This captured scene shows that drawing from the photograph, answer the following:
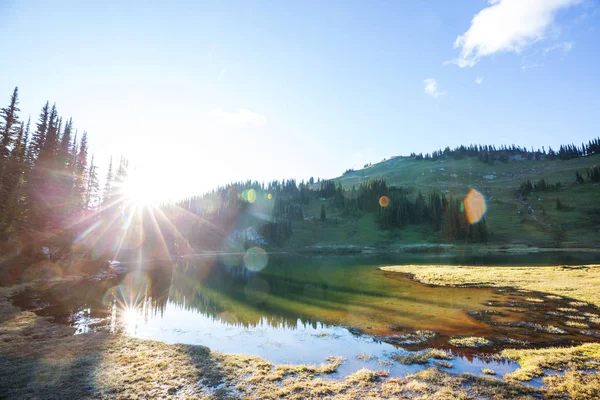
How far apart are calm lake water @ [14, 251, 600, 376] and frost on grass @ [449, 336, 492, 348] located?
64cm

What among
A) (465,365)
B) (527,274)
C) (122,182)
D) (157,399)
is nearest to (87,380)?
(157,399)

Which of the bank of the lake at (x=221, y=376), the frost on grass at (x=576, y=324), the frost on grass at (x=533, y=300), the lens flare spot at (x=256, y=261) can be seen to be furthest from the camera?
the lens flare spot at (x=256, y=261)

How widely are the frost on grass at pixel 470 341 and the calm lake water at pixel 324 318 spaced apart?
2.09 feet

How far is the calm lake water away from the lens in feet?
71.4

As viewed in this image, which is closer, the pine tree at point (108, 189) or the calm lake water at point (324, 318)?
the calm lake water at point (324, 318)

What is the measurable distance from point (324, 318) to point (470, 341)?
1440cm

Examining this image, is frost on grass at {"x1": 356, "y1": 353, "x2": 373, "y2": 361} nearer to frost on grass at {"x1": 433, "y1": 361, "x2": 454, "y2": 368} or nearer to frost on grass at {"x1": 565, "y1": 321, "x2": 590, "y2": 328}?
frost on grass at {"x1": 433, "y1": 361, "x2": 454, "y2": 368}

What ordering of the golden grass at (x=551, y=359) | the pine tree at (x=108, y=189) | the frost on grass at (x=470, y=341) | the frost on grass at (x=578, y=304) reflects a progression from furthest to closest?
the pine tree at (x=108, y=189) → the frost on grass at (x=578, y=304) → the frost on grass at (x=470, y=341) → the golden grass at (x=551, y=359)

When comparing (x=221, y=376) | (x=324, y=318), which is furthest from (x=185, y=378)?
(x=324, y=318)

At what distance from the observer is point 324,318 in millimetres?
32156

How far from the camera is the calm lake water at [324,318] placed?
21.8 meters

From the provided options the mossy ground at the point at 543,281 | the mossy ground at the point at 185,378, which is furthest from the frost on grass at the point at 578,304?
the mossy ground at the point at 185,378

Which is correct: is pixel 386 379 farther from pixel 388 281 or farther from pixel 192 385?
pixel 388 281

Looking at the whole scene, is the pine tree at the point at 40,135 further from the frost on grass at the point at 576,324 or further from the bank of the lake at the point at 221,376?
the frost on grass at the point at 576,324
